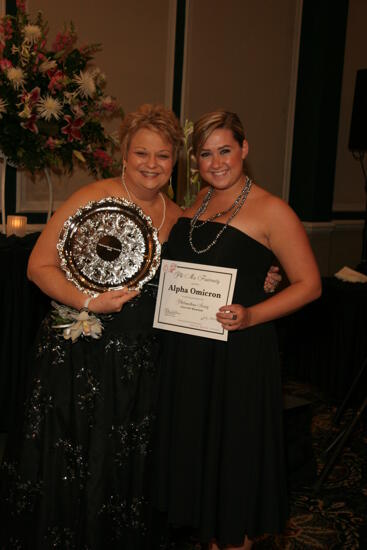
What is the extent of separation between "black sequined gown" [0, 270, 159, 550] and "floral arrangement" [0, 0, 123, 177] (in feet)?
4.98

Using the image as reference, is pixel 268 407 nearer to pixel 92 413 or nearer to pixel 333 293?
pixel 92 413

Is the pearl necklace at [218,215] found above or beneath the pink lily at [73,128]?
beneath

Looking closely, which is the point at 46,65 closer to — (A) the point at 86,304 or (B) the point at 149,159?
(B) the point at 149,159

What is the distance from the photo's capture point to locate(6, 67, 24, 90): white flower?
3408mm

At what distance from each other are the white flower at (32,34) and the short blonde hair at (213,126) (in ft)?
5.46

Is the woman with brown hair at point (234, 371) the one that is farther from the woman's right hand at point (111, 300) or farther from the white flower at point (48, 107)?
the white flower at point (48, 107)

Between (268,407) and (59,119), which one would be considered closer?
(268,407)

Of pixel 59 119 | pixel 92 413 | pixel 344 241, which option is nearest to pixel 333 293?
pixel 59 119

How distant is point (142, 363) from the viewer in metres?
2.39

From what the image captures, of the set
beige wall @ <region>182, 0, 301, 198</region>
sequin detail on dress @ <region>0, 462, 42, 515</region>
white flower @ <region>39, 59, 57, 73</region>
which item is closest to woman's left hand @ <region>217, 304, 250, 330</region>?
sequin detail on dress @ <region>0, 462, 42, 515</region>

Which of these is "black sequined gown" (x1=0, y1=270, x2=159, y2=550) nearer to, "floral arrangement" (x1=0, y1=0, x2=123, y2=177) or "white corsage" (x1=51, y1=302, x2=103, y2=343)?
"white corsage" (x1=51, y1=302, x2=103, y2=343)

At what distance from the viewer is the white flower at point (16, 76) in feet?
11.2

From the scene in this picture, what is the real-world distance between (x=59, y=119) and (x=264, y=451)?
2.30 m

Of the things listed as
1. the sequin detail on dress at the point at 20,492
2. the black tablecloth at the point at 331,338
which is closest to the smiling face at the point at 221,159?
the sequin detail on dress at the point at 20,492
